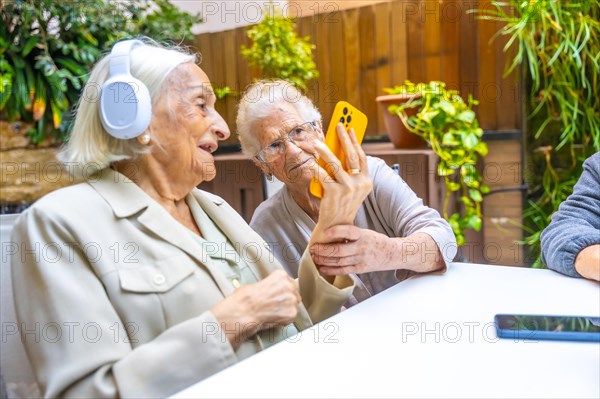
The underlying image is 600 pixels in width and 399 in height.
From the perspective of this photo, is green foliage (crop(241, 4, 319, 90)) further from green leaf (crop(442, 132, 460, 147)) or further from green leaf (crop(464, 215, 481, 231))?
green leaf (crop(464, 215, 481, 231))

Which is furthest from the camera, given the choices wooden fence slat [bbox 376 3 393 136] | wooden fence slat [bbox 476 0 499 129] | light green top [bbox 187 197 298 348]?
wooden fence slat [bbox 476 0 499 129]

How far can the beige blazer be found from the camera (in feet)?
1.79

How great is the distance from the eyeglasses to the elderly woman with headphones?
7 cm

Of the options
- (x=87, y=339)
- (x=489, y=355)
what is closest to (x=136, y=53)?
(x=87, y=339)

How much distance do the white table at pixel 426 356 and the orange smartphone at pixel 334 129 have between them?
190 mm

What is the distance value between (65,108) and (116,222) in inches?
17.3

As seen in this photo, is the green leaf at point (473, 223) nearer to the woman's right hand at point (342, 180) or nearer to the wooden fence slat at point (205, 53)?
the woman's right hand at point (342, 180)

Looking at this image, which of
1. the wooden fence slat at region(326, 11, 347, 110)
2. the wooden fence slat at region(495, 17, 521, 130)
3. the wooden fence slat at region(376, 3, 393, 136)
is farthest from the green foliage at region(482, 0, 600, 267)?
Answer: the wooden fence slat at region(326, 11, 347, 110)

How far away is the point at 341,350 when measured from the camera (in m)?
0.71

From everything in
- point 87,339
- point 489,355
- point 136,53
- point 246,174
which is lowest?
point 489,355

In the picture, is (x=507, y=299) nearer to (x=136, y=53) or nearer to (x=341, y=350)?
(x=341, y=350)

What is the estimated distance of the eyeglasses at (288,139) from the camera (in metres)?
0.73

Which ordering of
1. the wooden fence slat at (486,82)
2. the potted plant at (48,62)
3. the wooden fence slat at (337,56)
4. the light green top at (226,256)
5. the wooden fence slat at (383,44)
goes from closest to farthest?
the light green top at (226,256), the potted plant at (48,62), the wooden fence slat at (337,56), the wooden fence slat at (383,44), the wooden fence slat at (486,82)

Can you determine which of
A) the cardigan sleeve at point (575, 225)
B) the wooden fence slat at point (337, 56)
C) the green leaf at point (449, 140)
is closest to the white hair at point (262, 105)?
the wooden fence slat at point (337, 56)
